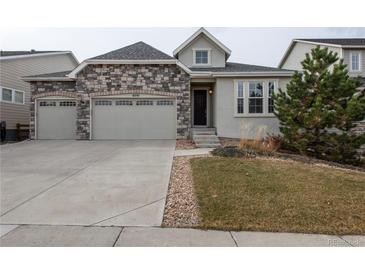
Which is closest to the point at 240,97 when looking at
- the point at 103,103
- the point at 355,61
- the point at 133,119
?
the point at 133,119

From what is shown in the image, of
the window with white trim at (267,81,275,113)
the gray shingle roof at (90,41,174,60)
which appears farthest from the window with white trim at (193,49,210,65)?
the window with white trim at (267,81,275,113)

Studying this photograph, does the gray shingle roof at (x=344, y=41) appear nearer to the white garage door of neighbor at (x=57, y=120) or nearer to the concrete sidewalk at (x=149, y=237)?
the white garage door of neighbor at (x=57, y=120)

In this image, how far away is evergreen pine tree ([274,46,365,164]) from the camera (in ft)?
35.3

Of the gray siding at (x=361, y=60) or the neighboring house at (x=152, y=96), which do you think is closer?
the neighboring house at (x=152, y=96)

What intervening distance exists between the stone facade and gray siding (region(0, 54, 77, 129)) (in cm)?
495

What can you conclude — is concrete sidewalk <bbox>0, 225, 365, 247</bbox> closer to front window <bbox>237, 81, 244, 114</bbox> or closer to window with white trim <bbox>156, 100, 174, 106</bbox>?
front window <bbox>237, 81, 244, 114</bbox>

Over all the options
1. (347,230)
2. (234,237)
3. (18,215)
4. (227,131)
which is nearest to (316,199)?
(347,230)

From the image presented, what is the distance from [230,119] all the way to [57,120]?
31.0 ft

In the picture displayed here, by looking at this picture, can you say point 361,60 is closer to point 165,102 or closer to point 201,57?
point 201,57

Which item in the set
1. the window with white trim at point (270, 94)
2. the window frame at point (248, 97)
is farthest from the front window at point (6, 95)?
the window with white trim at point (270, 94)

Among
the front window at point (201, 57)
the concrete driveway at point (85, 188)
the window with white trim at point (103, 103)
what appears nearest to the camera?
the concrete driveway at point (85, 188)

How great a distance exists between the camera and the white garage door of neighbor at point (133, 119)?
1545 centimetres

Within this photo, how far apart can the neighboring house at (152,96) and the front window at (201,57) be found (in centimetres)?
243

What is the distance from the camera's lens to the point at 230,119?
1522 centimetres
